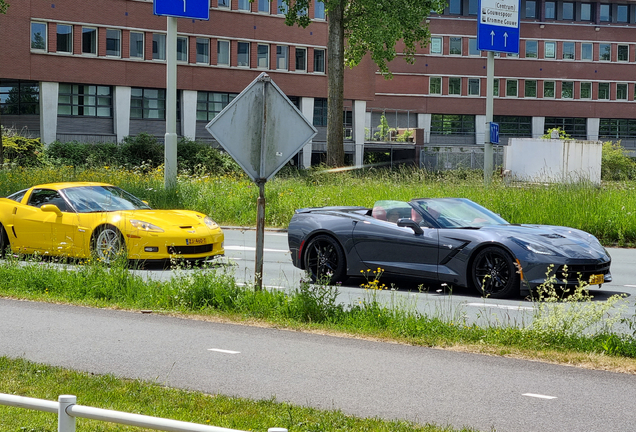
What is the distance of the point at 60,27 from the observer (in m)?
51.8

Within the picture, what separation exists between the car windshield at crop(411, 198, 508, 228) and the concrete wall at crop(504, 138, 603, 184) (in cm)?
2349

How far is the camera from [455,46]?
74.2 m

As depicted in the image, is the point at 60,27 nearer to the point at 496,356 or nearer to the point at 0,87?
the point at 0,87

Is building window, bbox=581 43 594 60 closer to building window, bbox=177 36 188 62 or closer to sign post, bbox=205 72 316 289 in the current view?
building window, bbox=177 36 188 62

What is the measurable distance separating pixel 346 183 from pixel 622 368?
19.8 metres

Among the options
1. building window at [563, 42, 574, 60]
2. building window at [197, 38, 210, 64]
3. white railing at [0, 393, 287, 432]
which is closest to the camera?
white railing at [0, 393, 287, 432]

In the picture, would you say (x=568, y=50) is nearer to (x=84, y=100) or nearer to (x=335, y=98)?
(x=84, y=100)

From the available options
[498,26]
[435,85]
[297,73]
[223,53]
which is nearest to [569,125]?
[435,85]

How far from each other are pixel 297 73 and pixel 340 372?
53690 millimetres

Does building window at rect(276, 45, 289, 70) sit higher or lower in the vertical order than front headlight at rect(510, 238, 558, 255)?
higher

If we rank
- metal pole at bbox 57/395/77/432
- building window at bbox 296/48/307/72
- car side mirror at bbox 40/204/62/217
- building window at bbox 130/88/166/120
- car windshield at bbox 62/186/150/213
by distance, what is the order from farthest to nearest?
building window at bbox 296/48/307/72, building window at bbox 130/88/166/120, car windshield at bbox 62/186/150/213, car side mirror at bbox 40/204/62/217, metal pole at bbox 57/395/77/432

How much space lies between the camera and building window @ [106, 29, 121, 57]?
53375mm

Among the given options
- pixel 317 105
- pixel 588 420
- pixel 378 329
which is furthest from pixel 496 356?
pixel 317 105

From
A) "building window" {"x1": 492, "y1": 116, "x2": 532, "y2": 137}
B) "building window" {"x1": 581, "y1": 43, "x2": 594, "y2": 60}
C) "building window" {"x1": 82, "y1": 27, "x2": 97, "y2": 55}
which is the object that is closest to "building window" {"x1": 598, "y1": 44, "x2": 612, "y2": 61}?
"building window" {"x1": 581, "y1": 43, "x2": 594, "y2": 60}
